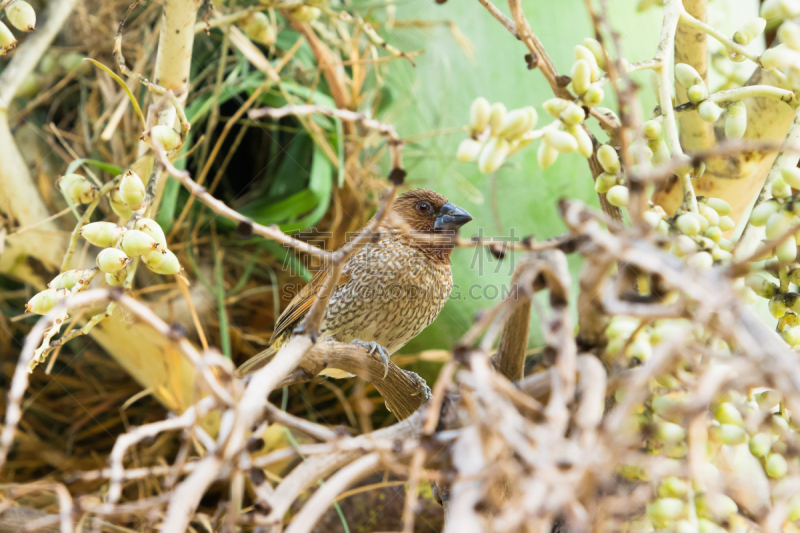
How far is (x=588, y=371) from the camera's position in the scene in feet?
1.70

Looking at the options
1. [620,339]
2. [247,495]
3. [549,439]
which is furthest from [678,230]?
[247,495]

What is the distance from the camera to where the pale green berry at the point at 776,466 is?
2.08ft

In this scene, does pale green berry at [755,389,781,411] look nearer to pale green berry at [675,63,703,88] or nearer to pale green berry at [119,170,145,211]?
pale green berry at [675,63,703,88]

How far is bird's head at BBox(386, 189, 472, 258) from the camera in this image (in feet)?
6.15

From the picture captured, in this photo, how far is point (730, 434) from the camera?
23.3 inches

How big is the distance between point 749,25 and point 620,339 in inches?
25.1

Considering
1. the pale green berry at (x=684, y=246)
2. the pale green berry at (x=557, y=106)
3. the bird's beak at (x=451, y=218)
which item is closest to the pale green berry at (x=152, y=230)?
the pale green berry at (x=557, y=106)

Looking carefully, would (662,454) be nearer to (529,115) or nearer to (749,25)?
(529,115)

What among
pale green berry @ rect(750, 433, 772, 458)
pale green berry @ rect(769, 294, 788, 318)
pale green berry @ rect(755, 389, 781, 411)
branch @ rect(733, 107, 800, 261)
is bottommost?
pale green berry @ rect(755, 389, 781, 411)

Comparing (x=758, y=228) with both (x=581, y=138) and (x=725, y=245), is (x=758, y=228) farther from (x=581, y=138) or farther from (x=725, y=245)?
(x=581, y=138)

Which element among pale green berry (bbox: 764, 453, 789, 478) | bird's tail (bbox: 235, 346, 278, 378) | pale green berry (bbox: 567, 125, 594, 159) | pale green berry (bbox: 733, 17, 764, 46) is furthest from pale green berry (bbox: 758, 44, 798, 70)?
bird's tail (bbox: 235, 346, 278, 378)

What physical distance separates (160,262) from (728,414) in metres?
0.74

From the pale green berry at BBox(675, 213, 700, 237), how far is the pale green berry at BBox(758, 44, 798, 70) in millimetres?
291

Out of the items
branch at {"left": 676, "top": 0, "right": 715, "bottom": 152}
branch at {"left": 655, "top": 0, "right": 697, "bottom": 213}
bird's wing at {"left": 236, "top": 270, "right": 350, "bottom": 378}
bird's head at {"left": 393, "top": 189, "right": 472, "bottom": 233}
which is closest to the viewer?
branch at {"left": 655, "top": 0, "right": 697, "bottom": 213}
